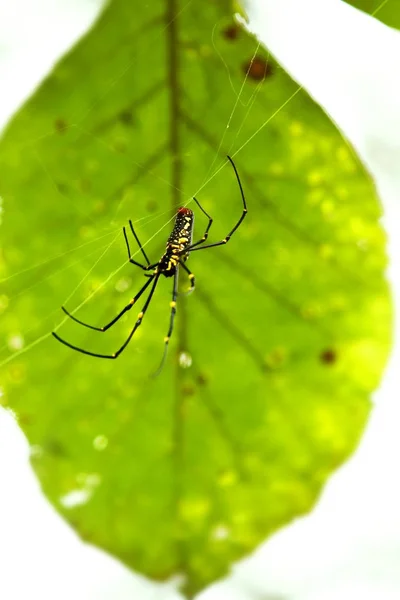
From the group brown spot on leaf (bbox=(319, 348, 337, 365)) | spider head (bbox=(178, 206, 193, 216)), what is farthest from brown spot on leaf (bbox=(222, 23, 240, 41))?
brown spot on leaf (bbox=(319, 348, 337, 365))

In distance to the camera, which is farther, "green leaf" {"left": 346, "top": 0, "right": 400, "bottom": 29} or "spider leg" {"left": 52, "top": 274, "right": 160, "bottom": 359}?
"spider leg" {"left": 52, "top": 274, "right": 160, "bottom": 359}

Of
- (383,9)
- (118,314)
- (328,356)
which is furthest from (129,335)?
(383,9)

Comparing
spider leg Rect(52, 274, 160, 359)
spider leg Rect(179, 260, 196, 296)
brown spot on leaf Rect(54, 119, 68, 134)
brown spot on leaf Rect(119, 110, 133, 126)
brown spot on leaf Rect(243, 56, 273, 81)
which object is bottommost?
spider leg Rect(52, 274, 160, 359)

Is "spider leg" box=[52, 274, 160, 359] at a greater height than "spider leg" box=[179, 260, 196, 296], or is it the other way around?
"spider leg" box=[179, 260, 196, 296]

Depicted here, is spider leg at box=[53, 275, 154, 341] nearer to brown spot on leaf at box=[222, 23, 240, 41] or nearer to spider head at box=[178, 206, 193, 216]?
spider head at box=[178, 206, 193, 216]

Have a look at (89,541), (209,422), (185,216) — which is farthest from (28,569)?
(185,216)
